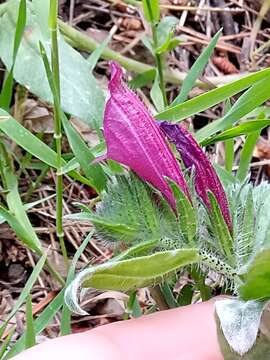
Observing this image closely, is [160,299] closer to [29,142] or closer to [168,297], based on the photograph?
[168,297]

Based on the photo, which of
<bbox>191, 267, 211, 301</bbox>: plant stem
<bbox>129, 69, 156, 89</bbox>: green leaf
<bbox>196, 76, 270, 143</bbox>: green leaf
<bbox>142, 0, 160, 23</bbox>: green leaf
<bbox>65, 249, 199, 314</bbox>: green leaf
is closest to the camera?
<bbox>65, 249, 199, 314</bbox>: green leaf

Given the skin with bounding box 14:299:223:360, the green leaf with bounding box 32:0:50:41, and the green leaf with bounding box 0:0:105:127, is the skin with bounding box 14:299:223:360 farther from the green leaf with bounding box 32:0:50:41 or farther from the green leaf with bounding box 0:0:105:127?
the green leaf with bounding box 32:0:50:41

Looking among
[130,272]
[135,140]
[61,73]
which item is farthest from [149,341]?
[61,73]

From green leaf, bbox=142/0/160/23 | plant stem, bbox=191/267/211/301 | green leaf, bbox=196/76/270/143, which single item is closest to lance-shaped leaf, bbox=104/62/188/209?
plant stem, bbox=191/267/211/301

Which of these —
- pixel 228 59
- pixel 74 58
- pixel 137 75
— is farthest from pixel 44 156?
pixel 228 59

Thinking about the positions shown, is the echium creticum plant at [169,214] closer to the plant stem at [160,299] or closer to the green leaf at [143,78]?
the plant stem at [160,299]

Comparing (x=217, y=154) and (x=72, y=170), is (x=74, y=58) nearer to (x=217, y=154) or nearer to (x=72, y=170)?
(x=72, y=170)

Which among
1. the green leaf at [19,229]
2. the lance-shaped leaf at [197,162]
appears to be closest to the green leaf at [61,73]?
the green leaf at [19,229]
